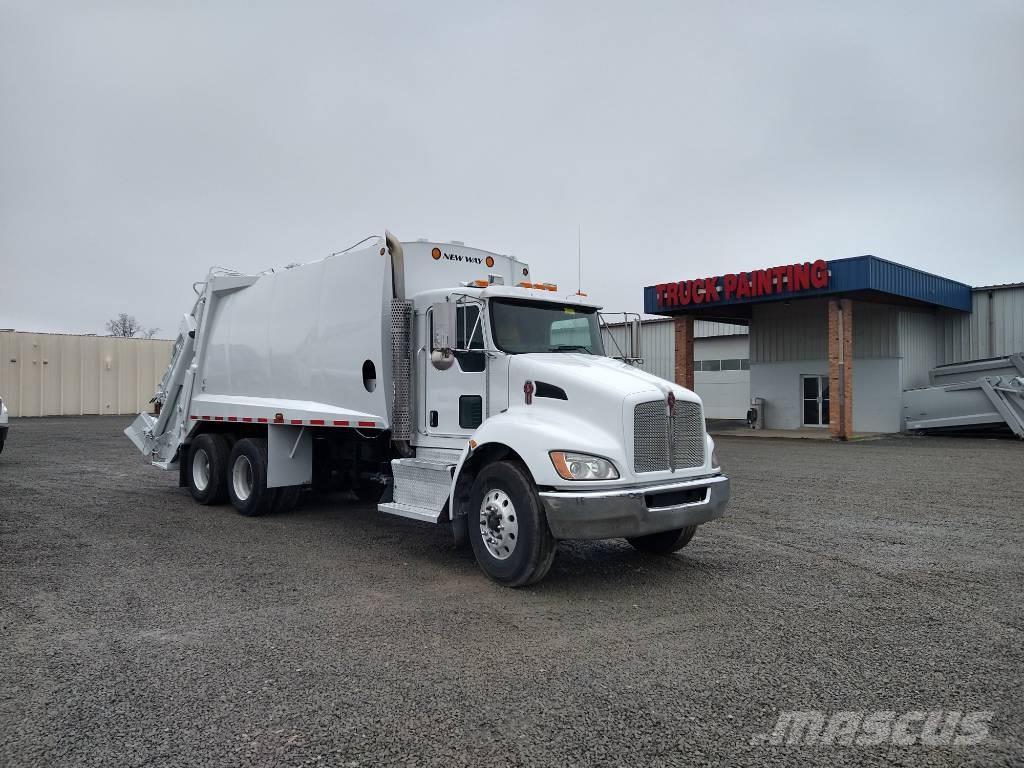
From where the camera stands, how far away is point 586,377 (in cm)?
619

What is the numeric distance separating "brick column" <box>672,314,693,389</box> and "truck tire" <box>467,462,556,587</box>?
20779mm

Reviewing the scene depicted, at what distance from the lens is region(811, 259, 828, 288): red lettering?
21.4 meters

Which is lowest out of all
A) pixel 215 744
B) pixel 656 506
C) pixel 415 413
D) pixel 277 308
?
pixel 215 744

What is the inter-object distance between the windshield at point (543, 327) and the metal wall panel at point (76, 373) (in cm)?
3408

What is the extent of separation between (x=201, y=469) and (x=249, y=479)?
135cm

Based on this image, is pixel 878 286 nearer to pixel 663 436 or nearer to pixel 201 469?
pixel 663 436

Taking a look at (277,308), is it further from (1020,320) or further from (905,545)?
(1020,320)

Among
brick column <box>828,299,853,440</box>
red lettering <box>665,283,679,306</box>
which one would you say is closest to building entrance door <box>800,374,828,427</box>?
brick column <box>828,299,853,440</box>

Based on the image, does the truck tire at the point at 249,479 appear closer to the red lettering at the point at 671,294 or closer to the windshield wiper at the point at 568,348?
the windshield wiper at the point at 568,348

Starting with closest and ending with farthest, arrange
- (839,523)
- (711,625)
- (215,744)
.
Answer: (215,744) < (711,625) < (839,523)

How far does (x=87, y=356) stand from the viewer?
38.4 metres

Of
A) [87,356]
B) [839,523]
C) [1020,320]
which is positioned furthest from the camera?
[87,356]

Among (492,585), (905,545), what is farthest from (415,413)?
(905,545)

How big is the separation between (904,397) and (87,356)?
37.7 m
